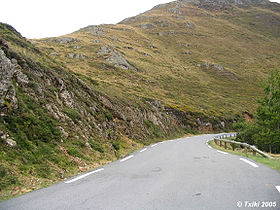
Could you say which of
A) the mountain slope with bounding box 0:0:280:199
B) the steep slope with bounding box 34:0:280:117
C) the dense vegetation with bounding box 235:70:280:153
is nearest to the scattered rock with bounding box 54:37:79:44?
the steep slope with bounding box 34:0:280:117

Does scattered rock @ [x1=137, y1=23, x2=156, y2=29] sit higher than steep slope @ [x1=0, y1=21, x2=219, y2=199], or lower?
higher

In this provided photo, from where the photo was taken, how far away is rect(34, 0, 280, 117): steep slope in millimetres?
56250

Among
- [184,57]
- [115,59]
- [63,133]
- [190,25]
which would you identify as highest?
[190,25]

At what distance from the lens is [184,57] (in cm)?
10506

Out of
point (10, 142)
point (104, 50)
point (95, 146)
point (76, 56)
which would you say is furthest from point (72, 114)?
point (104, 50)

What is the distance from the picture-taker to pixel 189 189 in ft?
16.0

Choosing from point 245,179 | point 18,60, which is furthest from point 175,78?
point 245,179

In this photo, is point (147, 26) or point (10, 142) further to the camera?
point (147, 26)

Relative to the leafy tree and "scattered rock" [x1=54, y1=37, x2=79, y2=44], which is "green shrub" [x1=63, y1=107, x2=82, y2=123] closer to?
the leafy tree

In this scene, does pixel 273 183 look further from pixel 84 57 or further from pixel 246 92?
pixel 246 92

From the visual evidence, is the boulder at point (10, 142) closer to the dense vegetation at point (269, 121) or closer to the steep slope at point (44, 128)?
the steep slope at point (44, 128)

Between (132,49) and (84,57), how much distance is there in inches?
1147

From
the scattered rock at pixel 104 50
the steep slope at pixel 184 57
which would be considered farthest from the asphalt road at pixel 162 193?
the scattered rock at pixel 104 50

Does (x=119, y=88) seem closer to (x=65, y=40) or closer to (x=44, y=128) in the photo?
(x=44, y=128)
